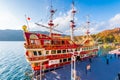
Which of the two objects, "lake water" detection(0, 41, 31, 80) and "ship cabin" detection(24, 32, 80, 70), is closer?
"ship cabin" detection(24, 32, 80, 70)

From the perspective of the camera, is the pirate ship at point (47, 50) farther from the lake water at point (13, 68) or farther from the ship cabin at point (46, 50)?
the lake water at point (13, 68)

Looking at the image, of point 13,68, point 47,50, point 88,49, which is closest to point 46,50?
point 47,50

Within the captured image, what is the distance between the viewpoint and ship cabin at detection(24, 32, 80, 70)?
33062 millimetres

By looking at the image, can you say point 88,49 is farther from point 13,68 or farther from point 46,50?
point 13,68

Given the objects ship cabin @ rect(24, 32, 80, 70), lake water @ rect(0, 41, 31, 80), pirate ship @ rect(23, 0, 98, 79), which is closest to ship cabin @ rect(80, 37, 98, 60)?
pirate ship @ rect(23, 0, 98, 79)

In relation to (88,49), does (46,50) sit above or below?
above

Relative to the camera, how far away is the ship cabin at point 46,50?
33.1 m

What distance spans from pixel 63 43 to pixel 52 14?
34.0 feet

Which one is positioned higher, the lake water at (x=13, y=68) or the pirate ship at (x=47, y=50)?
the pirate ship at (x=47, y=50)

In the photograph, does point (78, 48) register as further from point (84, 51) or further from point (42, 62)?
point (42, 62)

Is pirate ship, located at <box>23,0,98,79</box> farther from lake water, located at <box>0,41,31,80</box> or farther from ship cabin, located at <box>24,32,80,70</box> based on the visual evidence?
lake water, located at <box>0,41,31,80</box>

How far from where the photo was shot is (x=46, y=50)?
35.4 metres

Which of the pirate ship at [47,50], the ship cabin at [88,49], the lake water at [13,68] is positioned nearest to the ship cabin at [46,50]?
the pirate ship at [47,50]

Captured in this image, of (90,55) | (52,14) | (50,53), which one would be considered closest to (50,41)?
(50,53)
